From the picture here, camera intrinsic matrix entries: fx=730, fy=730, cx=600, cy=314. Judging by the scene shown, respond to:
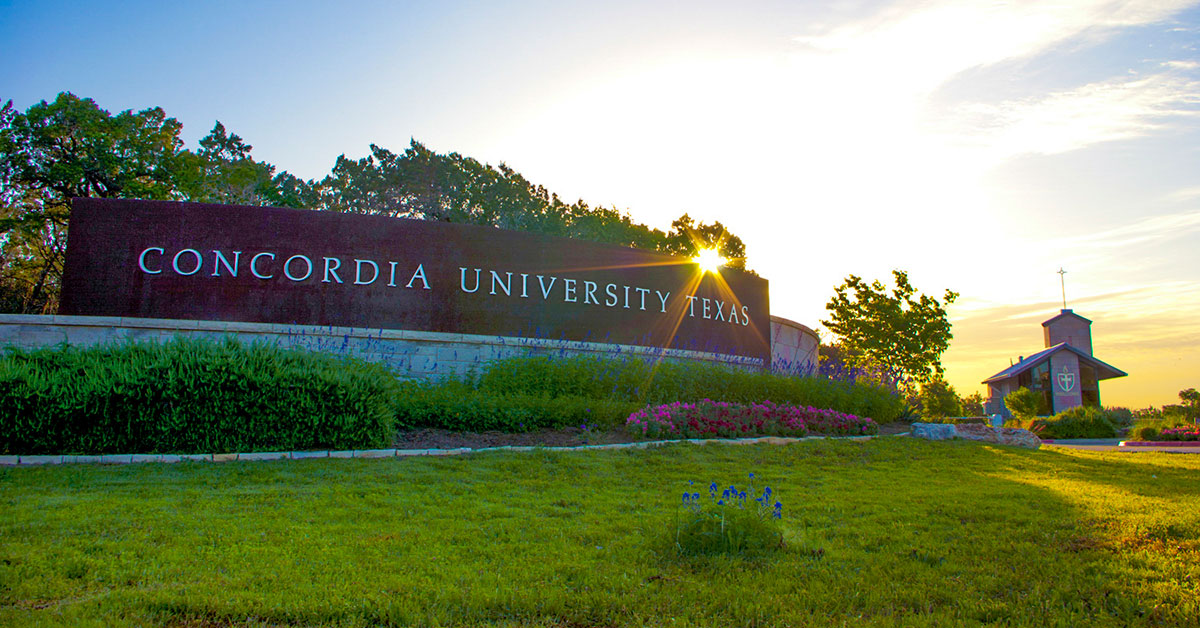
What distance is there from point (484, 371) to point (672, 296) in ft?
15.6

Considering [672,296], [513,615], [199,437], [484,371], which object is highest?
[672,296]

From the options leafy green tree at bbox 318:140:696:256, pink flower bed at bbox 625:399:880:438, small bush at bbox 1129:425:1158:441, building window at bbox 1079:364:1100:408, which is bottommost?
small bush at bbox 1129:425:1158:441

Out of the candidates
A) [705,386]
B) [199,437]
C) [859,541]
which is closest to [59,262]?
[199,437]

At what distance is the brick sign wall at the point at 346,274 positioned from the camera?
11.2m

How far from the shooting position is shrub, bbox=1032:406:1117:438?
17.7 m

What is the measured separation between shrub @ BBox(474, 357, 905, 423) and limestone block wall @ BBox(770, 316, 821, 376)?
310 centimetres

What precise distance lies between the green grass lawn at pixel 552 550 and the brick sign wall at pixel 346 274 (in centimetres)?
526

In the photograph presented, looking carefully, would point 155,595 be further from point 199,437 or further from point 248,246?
point 248,246

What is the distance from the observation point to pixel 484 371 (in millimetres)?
12141

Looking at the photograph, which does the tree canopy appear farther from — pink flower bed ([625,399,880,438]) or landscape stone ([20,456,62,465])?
pink flower bed ([625,399,880,438])

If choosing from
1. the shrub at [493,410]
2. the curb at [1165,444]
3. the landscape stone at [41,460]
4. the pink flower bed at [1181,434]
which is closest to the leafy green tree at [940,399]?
the pink flower bed at [1181,434]

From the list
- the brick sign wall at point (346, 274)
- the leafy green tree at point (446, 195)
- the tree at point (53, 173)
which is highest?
the leafy green tree at point (446, 195)

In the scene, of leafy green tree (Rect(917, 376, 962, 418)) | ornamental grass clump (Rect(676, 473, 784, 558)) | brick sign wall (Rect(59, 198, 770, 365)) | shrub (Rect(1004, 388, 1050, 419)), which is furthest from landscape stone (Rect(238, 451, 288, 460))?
shrub (Rect(1004, 388, 1050, 419))

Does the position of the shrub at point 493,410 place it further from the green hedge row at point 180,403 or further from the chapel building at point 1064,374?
the chapel building at point 1064,374
